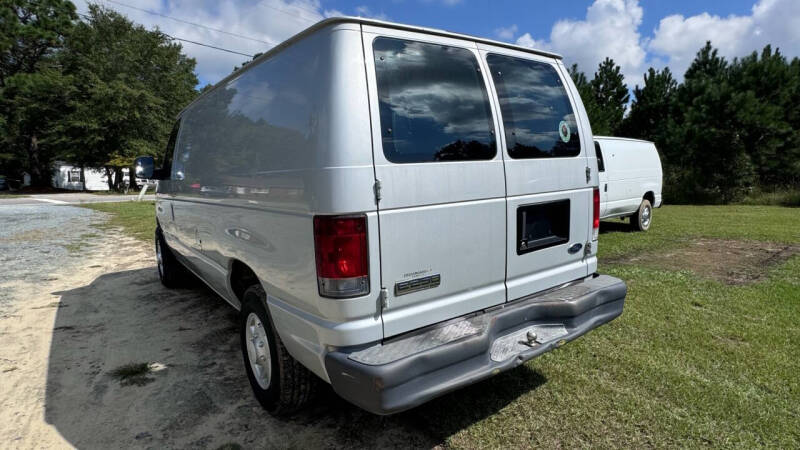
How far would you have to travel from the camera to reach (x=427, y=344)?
211 cm

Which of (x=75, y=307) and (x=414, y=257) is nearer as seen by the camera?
(x=414, y=257)

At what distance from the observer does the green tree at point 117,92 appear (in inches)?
1244

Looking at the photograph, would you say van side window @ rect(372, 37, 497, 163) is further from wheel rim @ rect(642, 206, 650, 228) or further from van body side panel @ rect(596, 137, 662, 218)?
wheel rim @ rect(642, 206, 650, 228)

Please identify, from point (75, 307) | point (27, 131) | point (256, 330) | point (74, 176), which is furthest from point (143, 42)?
point (256, 330)

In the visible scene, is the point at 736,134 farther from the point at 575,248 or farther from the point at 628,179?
the point at 575,248

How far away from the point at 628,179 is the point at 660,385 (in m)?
7.32

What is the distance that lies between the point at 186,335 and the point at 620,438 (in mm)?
3706

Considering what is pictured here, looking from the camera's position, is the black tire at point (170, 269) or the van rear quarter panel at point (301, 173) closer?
the van rear quarter panel at point (301, 173)

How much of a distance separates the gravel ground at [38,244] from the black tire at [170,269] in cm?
173

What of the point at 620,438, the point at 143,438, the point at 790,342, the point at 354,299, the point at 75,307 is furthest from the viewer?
the point at 75,307

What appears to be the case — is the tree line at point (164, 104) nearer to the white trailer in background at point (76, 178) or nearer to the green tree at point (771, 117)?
the green tree at point (771, 117)

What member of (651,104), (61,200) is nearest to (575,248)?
(651,104)

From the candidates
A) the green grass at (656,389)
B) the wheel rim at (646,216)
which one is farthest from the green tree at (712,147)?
the green grass at (656,389)

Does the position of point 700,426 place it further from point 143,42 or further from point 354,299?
point 143,42
